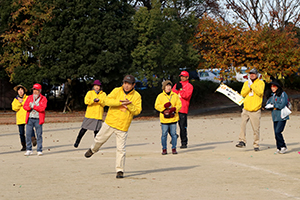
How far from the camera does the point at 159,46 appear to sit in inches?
975

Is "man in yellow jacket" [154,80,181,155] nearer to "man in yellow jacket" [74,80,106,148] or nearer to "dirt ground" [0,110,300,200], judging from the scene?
"dirt ground" [0,110,300,200]

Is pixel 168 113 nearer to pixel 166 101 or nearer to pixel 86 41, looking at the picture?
pixel 166 101

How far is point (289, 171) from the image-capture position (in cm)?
808

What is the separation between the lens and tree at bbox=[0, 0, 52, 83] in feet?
81.3

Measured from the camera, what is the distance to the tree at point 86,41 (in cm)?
2392

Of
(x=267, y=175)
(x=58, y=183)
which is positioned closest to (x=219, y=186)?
(x=267, y=175)

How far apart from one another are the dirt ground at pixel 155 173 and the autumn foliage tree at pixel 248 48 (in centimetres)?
1231

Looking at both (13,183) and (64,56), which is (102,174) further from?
(64,56)

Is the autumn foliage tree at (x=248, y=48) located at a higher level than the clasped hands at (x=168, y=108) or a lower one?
higher

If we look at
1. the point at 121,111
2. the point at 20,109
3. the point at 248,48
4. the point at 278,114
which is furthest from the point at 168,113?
Result: the point at 248,48

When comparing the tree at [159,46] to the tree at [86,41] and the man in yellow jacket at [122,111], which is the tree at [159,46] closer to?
the tree at [86,41]

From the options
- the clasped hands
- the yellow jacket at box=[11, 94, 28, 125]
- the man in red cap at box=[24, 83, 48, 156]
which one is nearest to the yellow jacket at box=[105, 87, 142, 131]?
the clasped hands

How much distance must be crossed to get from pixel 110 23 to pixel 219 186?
1849cm

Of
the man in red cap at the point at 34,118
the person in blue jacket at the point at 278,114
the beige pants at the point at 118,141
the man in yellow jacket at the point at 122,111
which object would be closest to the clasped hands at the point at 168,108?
the person in blue jacket at the point at 278,114
